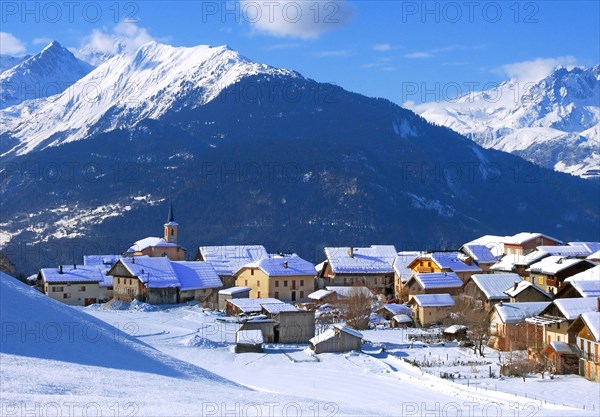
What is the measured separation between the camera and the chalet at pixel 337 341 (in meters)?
50.2

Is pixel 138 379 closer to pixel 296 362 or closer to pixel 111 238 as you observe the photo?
pixel 296 362

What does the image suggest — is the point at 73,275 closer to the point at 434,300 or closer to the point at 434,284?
the point at 434,284

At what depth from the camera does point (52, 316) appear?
3738 centimetres

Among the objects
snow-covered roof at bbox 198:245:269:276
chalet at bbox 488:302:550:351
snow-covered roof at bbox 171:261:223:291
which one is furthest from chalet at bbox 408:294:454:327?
snow-covered roof at bbox 198:245:269:276

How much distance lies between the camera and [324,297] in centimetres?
7606

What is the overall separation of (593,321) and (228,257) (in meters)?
54.6

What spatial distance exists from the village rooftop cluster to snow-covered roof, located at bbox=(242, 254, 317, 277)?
0.12 metres

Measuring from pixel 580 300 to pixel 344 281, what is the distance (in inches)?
1554

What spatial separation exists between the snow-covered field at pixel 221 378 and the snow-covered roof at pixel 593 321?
248cm

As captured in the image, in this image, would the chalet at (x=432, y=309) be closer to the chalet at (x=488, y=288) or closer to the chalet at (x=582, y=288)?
the chalet at (x=488, y=288)

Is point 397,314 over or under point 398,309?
under

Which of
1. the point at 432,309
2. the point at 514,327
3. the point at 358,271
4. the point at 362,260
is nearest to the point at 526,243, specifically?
the point at 362,260

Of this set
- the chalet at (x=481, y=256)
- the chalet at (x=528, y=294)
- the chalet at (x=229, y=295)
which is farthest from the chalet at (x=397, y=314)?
the chalet at (x=481, y=256)

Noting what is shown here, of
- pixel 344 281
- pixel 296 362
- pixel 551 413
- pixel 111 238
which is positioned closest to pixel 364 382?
pixel 296 362
